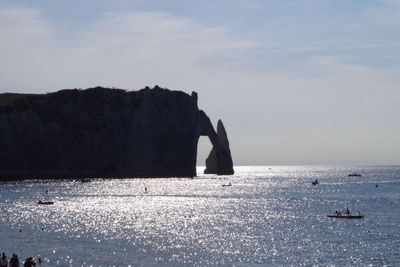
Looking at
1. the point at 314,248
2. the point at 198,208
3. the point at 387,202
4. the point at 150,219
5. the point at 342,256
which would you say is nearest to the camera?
the point at 342,256

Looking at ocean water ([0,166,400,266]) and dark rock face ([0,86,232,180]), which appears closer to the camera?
ocean water ([0,166,400,266])

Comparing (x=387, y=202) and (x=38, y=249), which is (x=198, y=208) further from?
(x=38, y=249)

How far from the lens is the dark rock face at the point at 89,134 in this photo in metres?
184

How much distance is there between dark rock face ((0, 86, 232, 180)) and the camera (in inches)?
7244

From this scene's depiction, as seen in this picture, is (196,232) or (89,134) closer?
(196,232)

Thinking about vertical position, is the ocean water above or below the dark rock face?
below

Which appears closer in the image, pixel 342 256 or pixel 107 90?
pixel 342 256

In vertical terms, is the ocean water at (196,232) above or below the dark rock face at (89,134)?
below

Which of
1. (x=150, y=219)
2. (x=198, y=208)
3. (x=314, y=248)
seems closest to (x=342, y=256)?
(x=314, y=248)

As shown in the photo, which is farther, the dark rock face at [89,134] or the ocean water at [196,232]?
the dark rock face at [89,134]

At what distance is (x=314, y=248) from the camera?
65.5m

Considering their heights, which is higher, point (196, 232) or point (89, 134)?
point (89, 134)

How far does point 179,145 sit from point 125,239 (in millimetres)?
127378

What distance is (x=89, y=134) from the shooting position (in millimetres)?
191125
